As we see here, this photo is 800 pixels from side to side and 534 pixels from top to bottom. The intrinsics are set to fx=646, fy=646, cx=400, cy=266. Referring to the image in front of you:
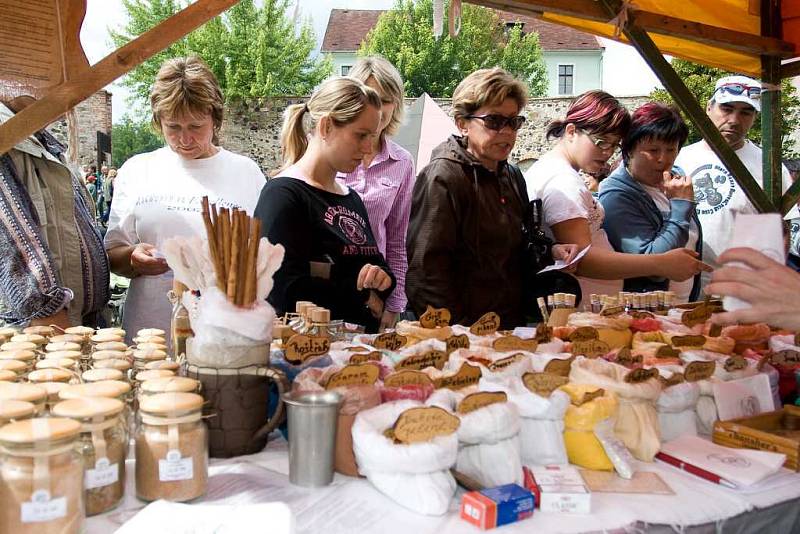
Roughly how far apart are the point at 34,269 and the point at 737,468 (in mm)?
1774

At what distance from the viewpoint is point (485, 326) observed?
Result: 1.68m

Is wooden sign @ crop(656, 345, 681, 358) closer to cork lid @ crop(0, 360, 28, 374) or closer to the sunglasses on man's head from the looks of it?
cork lid @ crop(0, 360, 28, 374)

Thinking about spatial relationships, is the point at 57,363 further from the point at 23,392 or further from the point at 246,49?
the point at 246,49

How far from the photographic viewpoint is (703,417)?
1.36 m

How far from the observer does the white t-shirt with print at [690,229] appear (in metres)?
2.66

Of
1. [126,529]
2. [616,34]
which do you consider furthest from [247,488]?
[616,34]

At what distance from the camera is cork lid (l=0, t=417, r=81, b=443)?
76cm

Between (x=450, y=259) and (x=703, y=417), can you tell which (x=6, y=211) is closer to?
(x=450, y=259)

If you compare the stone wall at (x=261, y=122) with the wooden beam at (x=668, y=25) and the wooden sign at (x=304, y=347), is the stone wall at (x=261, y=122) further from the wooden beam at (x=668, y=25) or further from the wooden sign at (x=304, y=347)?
the wooden sign at (x=304, y=347)

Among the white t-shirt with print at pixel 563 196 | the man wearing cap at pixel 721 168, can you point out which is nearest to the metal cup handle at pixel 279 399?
the white t-shirt with print at pixel 563 196

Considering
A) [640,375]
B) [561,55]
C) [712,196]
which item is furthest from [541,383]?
[561,55]

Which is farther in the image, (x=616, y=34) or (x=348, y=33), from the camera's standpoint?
(x=348, y=33)

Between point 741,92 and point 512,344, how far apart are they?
2.67m

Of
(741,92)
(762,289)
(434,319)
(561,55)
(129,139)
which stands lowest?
(434,319)
